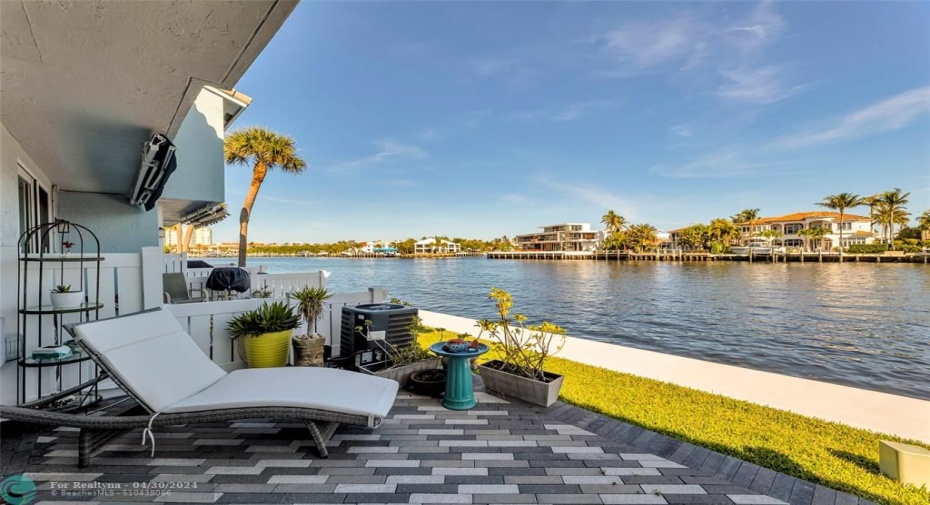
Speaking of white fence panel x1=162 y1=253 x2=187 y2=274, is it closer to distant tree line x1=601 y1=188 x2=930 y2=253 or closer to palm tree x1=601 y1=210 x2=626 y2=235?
distant tree line x1=601 y1=188 x2=930 y2=253

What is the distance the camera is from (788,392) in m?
4.65

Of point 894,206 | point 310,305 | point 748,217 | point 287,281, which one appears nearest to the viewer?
point 310,305

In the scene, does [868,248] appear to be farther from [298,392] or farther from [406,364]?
[298,392]

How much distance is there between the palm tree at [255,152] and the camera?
15.7 m

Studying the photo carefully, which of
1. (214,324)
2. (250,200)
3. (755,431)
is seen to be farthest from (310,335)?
(250,200)

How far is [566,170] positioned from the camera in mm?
47375

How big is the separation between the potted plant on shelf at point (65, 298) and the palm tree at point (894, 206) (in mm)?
70960

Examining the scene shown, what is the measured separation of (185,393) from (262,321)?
1260 millimetres

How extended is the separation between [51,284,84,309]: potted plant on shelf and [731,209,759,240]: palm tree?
7572 centimetres

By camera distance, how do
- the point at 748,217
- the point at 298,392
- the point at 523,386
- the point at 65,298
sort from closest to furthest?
the point at 298,392 < the point at 65,298 < the point at 523,386 < the point at 748,217

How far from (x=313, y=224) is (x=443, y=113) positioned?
22.2m

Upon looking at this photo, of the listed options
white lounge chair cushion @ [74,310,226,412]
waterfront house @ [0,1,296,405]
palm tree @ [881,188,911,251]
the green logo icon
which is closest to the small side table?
white lounge chair cushion @ [74,310,226,412]

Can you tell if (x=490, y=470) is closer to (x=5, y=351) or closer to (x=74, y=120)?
(x=5, y=351)

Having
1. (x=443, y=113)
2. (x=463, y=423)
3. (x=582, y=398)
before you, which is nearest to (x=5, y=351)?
(x=463, y=423)
